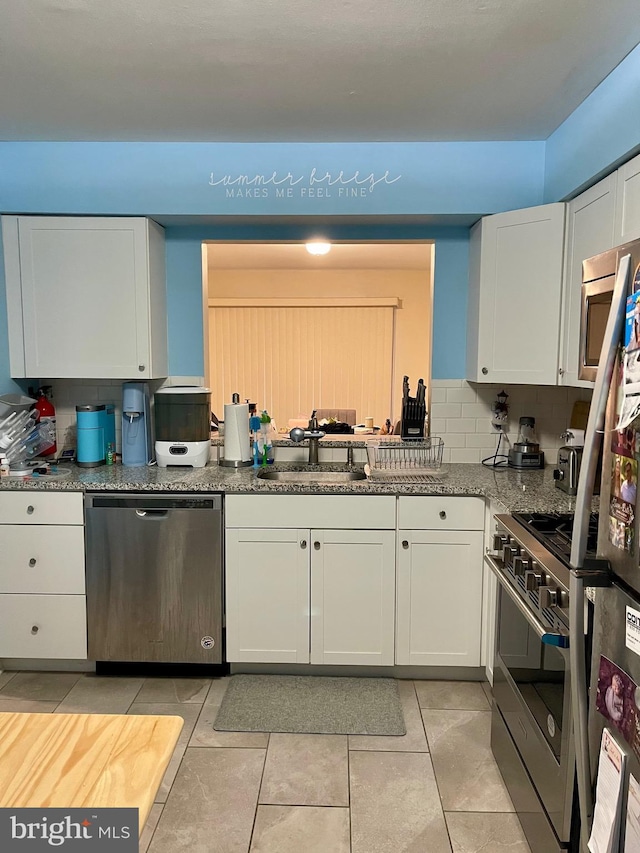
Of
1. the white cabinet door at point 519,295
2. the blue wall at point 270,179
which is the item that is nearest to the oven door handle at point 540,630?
the white cabinet door at point 519,295

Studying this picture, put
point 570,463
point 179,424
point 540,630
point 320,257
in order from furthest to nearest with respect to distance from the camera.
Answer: point 320,257, point 179,424, point 570,463, point 540,630

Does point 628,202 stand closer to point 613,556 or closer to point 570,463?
point 570,463

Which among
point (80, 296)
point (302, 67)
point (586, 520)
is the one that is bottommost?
point (586, 520)

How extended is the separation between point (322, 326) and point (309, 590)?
4577mm

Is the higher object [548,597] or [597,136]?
[597,136]

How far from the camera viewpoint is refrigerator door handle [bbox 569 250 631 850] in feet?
3.69

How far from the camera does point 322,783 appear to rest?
210 cm

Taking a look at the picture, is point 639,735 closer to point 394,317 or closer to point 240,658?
point 240,658

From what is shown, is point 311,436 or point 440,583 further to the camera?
point 311,436

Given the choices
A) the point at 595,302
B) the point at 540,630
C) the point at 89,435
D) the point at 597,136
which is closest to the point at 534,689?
the point at 540,630

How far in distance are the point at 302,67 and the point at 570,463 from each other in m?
1.87

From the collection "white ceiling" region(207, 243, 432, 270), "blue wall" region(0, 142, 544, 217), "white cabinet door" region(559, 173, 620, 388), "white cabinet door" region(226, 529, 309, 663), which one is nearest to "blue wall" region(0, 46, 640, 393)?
"blue wall" region(0, 142, 544, 217)

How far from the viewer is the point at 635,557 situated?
108 centimetres

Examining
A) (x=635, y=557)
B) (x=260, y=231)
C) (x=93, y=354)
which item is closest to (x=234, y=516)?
(x=93, y=354)
